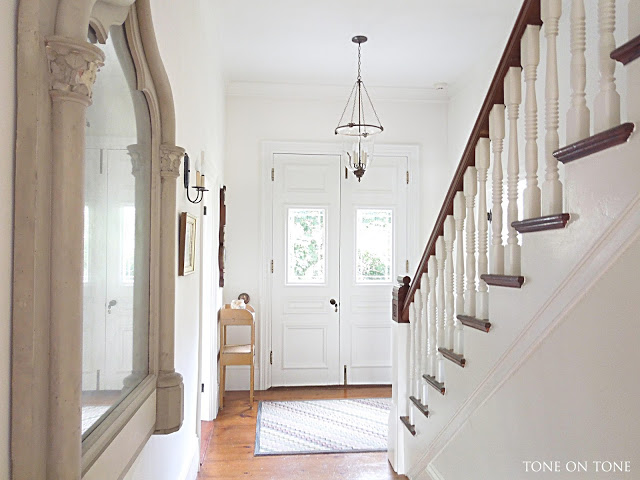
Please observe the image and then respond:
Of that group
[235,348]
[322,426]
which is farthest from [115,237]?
[235,348]

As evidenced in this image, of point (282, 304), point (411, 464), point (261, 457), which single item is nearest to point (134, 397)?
point (411, 464)

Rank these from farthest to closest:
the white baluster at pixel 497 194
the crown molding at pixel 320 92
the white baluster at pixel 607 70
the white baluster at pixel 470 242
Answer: the crown molding at pixel 320 92 < the white baluster at pixel 470 242 < the white baluster at pixel 497 194 < the white baluster at pixel 607 70

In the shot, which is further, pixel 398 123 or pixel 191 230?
pixel 398 123

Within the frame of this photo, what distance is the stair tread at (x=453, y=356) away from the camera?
2033mm

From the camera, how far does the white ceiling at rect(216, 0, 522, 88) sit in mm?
3457

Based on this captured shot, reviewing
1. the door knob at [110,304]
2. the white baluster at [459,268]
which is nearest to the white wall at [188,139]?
the door knob at [110,304]

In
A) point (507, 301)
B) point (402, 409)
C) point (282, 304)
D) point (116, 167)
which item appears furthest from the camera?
point (282, 304)

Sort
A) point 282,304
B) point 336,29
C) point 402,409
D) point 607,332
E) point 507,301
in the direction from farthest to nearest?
point 282,304 < point 336,29 < point 402,409 < point 507,301 < point 607,332

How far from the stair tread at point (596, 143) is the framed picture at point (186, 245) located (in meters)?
1.72

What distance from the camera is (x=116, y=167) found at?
1.39 m

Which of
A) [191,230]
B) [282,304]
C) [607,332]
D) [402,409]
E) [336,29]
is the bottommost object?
[402,409]

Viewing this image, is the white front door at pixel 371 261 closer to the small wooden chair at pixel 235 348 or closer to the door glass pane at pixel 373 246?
the door glass pane at pixel 373 246

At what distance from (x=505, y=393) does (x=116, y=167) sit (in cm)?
145

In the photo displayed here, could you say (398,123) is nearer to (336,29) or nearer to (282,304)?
(336,29)
